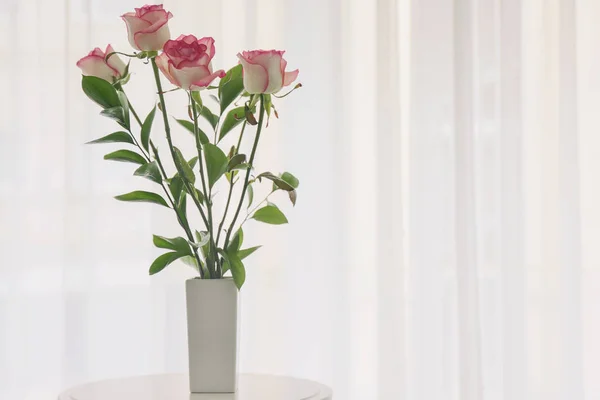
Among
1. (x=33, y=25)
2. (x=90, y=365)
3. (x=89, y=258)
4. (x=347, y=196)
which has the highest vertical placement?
(x=33, y=25)

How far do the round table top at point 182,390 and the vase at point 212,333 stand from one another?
0.02m

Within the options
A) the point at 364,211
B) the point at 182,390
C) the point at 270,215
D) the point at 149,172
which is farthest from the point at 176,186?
the point at 364,211

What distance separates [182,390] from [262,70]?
0.48 m

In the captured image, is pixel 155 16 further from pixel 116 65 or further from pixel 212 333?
pixel 212 333

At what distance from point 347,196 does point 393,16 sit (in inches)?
19.1

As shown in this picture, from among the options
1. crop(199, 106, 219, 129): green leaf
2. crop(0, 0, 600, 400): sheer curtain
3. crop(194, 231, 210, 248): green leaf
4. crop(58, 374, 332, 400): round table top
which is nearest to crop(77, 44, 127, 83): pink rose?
crop(199, 106, 219, 129): green leaf

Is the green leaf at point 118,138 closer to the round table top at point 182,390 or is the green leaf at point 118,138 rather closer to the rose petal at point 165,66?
the rose petal at point 165,66

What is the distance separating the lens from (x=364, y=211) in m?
1.89

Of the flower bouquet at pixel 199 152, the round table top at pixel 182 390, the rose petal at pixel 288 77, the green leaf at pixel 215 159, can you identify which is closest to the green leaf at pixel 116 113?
the flower bouquet at pixel 199 152

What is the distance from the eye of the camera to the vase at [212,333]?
3.42 ft

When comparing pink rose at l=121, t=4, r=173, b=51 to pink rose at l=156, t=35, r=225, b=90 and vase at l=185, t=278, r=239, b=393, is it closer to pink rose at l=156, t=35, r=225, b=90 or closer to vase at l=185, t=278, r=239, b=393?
pink rose at l=156, t=35, r=225, b=90

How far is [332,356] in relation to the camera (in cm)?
185

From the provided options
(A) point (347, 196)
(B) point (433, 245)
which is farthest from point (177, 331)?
(B) point (433, 245)

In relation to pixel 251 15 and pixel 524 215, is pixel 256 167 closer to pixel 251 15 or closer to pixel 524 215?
pixel 251 15
